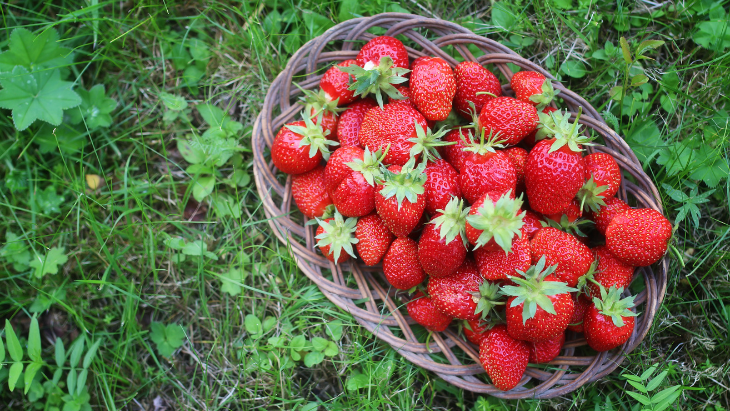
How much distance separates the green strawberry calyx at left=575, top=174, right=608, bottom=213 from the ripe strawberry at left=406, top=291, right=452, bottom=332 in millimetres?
677

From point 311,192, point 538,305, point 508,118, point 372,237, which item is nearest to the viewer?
point 538,305

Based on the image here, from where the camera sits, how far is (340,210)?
1.83 meters

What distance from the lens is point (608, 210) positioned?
1.79 metres

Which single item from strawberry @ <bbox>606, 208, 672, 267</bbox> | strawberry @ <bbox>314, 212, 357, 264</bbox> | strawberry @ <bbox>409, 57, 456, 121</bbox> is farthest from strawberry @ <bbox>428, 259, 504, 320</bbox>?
strawberry @ <bbox>409, 57, 456, 121</bbox>

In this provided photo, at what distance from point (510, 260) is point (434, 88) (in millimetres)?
687

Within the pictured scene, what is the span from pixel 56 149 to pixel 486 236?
2.14m

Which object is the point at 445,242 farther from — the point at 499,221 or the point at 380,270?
the point at 380,270

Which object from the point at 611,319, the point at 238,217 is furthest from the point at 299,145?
the point at 611,319

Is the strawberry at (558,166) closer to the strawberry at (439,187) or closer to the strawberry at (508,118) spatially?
the strawberry at (508,118)

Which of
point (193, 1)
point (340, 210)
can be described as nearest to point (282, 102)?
point (340, 210)

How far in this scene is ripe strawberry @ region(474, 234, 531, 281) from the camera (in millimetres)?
1644

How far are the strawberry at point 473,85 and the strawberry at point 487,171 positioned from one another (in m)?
0.24

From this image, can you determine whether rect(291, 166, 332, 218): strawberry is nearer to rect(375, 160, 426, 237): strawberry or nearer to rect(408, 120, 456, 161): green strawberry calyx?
rect(375, 160, 426, 237): strawberry

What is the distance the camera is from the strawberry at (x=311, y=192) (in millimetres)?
1941
